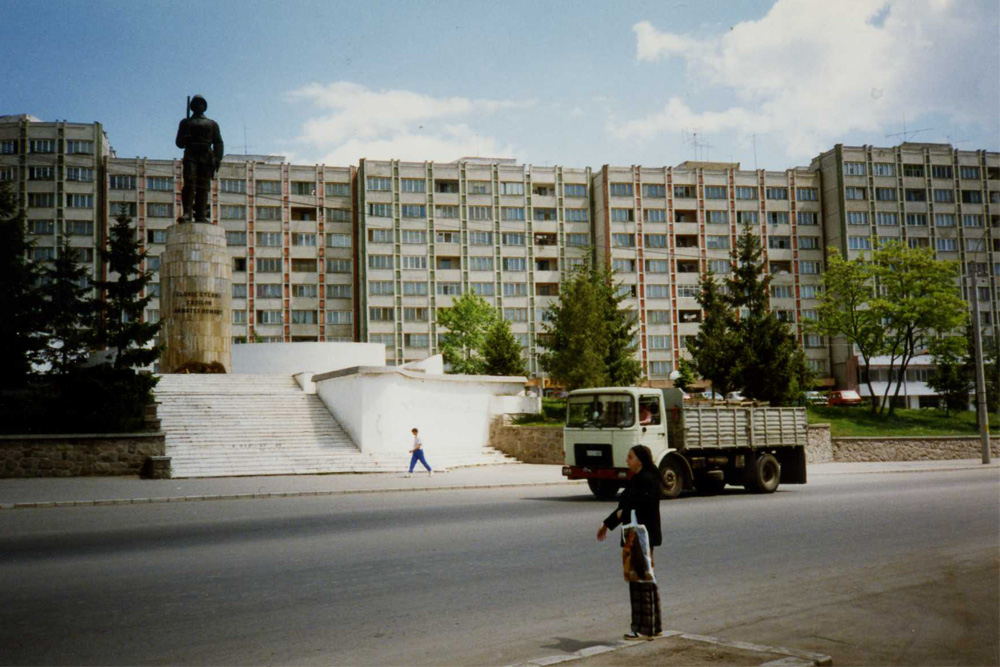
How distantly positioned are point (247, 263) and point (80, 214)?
1516cm

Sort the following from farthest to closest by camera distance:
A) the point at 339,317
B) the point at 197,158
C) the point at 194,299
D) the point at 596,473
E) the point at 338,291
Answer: the point at 338,291
the point at 339,317
the point at 197,158
the point at 194,299
the point at 596,473

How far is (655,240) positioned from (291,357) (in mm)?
50213

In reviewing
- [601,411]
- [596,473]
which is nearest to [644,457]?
[596,473]

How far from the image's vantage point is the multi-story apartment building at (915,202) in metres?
85.8

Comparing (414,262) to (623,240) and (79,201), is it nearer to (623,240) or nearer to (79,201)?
(623,240)

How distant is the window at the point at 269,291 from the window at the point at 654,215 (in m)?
35.9

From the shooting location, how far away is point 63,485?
20.4 meters

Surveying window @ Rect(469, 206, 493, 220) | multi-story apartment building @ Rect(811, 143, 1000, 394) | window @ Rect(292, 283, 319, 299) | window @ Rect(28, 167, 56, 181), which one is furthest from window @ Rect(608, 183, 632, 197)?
window @ Rect(28, 167, 56, 181)

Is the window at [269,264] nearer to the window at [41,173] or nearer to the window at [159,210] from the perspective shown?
the window at [159,210]

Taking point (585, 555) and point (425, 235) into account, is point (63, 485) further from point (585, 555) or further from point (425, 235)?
point (425, 235)

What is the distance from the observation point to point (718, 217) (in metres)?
86.2

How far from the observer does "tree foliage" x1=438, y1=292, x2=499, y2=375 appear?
2542 inches

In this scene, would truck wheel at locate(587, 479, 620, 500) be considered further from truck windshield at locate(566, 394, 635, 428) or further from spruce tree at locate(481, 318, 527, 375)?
spruce tree at locate(481, 318, 527, 375)

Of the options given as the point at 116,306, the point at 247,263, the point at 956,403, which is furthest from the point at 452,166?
the point at 116,306
